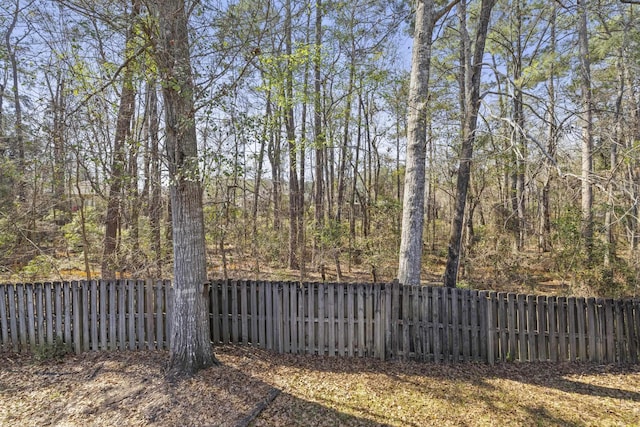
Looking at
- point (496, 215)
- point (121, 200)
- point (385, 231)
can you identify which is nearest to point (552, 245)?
point (496, 215)

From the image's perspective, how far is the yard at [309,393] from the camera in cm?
317

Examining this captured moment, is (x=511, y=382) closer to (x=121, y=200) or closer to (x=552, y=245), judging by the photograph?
(x=552, y=245)

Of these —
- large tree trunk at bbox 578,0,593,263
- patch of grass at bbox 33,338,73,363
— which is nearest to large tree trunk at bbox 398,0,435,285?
large tree trunk at bbox 578,0,593,263

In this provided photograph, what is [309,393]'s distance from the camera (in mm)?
3613

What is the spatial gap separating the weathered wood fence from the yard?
218mm

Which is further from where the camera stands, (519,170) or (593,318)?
(519,170)

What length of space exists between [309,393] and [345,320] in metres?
1.24

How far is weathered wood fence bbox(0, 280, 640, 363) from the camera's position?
4.30 m

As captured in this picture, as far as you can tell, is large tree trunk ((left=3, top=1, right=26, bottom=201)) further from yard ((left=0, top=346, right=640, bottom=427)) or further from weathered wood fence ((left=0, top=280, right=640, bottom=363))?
yard ((left=0, top=346, right=640, bottom=427))

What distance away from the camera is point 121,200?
6461mm

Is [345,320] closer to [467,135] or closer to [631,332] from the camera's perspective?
[631,332]

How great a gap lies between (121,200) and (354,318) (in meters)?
5.49

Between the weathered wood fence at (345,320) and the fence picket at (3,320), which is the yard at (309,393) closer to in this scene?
the weathered wood fence at (345,320)

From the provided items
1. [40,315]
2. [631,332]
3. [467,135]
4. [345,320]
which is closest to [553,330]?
[631,332]
